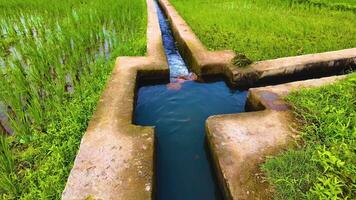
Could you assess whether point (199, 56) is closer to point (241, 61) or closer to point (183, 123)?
point (241, 61)

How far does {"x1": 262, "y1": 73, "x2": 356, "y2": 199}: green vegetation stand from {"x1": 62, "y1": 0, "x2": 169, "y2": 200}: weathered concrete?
1108 millimetres

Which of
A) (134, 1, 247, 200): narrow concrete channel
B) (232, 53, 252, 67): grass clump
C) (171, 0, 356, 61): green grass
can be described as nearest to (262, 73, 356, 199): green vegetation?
(134, 1, 247, 200): narrow concrete channel

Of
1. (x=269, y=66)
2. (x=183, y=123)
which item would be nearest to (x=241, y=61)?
(x=269, y=66)

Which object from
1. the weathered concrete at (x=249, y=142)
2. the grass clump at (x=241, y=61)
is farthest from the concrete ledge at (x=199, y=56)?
the weathered concrete at (x=249, y=142)

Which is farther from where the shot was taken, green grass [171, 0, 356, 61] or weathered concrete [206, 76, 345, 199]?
green grass [171, 0, 356, 61]

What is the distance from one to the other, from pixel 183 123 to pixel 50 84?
2.00 meters

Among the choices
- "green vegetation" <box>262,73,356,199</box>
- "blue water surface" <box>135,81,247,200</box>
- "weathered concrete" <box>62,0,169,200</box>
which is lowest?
"blue water surface" <box>135,81,247,200</box>

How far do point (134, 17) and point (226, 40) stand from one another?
3.54 metres

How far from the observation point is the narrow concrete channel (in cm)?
282

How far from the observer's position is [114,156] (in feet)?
8.69

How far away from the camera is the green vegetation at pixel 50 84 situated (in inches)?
106

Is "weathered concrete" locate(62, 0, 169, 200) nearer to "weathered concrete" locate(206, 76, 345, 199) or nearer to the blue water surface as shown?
the blue water surface

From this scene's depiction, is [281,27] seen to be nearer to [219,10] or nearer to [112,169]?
[219,10]

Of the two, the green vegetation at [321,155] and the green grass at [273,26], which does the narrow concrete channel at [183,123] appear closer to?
the green vegetation at [321,155]
